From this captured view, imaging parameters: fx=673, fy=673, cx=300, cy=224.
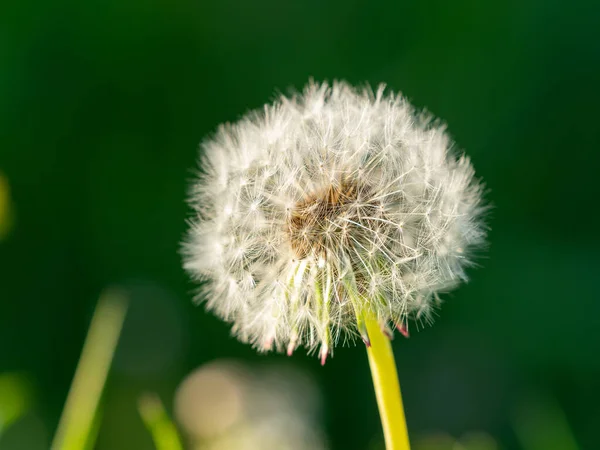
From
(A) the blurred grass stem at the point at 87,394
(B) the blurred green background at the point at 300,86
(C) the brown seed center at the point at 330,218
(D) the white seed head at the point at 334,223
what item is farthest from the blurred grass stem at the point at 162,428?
(B) the blurred green background at the point at 300,86

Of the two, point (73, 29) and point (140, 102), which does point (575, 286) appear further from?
point (73, 29)

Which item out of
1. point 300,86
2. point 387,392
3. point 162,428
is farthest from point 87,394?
point 300,86

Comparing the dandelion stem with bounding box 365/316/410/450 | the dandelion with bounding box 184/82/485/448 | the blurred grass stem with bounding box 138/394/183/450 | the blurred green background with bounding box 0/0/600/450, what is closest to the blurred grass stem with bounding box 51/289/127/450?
the blurred grass stem with bounding box 138/394/183/450

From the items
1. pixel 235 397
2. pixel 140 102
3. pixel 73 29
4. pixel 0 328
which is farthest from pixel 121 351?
pixel 73 29

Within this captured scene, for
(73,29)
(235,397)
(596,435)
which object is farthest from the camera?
(73,29)

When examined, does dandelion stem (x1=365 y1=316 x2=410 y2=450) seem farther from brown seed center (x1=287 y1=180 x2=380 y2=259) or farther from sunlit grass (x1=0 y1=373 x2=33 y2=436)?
sunlit grass (x1=0 y1=373 x2=33 y2=436)

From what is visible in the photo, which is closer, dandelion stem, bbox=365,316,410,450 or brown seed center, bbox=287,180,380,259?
dandelion stem, bbox=365,316,410,450
